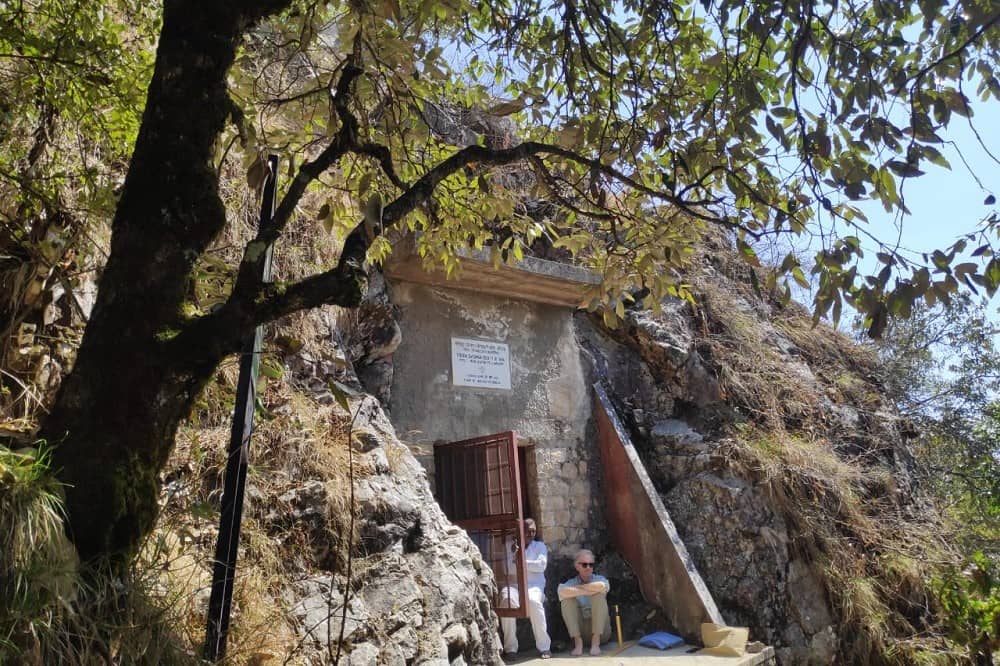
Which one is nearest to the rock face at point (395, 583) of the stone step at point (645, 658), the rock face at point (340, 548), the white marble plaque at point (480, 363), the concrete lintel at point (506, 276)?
the rock face at point (340, 548)

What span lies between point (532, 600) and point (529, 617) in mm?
183

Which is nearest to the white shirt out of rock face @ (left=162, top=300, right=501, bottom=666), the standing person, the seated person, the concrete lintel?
Result: the standing person

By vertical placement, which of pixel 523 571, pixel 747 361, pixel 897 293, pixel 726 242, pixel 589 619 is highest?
pixel 726 242

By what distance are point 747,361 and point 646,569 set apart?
10.3ft

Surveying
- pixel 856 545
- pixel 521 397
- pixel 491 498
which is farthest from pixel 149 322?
pixel 856 545

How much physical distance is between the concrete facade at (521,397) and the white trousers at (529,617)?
3.33ft

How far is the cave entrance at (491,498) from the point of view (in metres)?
7.28

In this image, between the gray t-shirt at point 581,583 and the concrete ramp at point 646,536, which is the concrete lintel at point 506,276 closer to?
the concrete ramp at point 646,536

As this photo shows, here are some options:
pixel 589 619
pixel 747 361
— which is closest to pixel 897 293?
pixel 589 619

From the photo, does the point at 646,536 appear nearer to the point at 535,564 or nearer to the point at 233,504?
the point at 535,564

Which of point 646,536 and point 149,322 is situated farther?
point 646,536

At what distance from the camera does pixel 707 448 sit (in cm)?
893

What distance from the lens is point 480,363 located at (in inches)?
340

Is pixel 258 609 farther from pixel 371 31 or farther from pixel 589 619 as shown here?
pixel 589 619
